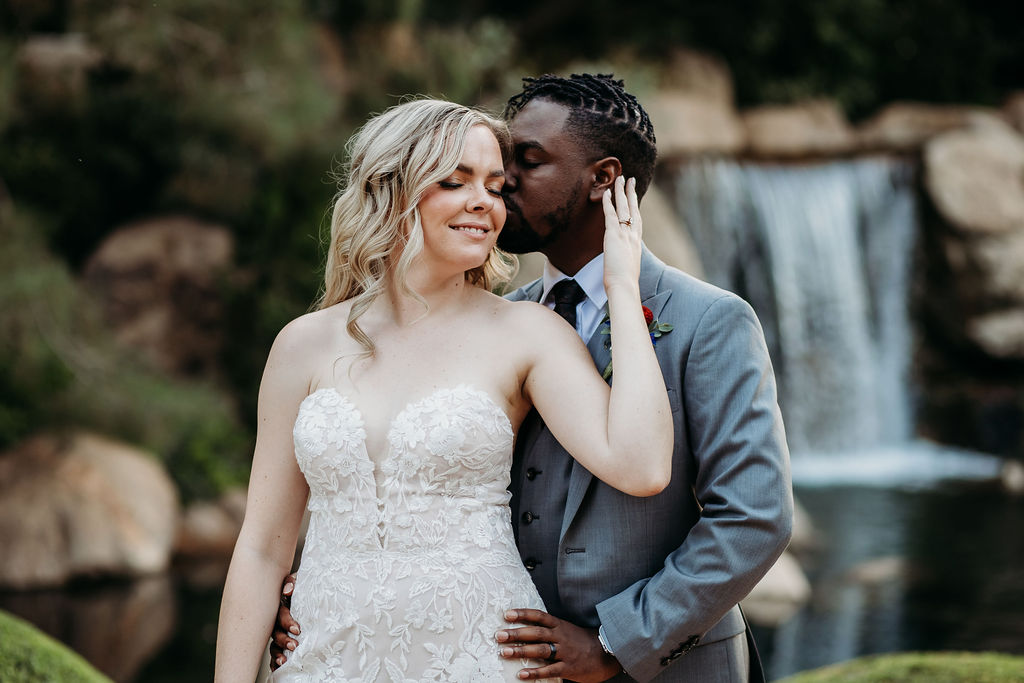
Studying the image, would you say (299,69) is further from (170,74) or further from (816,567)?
(816,567)

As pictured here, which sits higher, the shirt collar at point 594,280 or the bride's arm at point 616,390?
the shirt collar at point 594,280

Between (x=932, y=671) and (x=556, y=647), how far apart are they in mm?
1626

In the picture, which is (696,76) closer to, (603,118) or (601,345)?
(603,118)

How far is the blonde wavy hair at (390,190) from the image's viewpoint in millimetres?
2346

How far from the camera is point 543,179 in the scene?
2.48 meters

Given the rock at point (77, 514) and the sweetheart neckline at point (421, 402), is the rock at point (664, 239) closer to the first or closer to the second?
the rock at point (77, 514)

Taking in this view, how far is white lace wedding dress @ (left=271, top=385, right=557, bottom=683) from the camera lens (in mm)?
2260

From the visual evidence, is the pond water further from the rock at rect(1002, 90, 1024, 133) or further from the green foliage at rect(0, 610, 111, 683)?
the rock at rect(1002, 90, 1024, 133)

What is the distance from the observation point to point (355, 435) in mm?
2297

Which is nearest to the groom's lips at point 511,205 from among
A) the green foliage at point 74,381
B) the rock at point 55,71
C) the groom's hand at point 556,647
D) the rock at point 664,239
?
the groom's hand at point 556,647

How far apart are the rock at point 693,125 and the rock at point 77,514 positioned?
6995 mm

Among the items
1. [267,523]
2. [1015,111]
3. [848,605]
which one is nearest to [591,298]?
[267,523]

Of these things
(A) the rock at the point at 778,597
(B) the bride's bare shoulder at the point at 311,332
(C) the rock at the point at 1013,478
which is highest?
(B) the bride's bare shoulder at the point at 311,332

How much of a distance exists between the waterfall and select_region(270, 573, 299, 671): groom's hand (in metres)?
10.8
